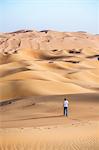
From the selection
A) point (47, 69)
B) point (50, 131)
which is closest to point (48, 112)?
point (50, 131)

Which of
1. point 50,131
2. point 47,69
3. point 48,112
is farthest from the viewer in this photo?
point 47,69

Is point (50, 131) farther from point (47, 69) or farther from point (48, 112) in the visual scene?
point (47, 69)

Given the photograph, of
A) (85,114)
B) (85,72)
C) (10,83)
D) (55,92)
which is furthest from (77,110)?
(85,72)

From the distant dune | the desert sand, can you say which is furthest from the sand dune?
the distant dune

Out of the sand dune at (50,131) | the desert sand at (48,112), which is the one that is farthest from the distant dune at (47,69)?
the sand dune at (50,131)

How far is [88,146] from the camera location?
10.5 m

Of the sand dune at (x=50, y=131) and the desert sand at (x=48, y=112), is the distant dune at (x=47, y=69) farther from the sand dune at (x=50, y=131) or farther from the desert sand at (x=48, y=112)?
the sand dune at (x=50, y=131)

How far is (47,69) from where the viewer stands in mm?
39438

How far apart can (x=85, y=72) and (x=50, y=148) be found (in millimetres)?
25434

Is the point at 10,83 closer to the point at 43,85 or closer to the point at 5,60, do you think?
the point at 43,85

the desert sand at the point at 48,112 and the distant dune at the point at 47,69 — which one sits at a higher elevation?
the desert sand at the point at 48,112

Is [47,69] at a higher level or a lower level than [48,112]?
lower

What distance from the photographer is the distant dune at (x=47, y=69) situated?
990 inches

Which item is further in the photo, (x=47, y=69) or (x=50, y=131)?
(x=47, y=69)
